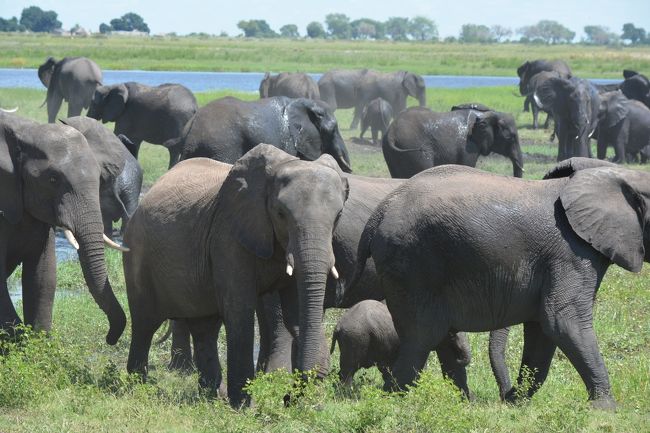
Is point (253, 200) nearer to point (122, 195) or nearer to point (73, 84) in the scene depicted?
point (122, 195)

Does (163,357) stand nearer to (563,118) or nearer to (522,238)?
(522,238)

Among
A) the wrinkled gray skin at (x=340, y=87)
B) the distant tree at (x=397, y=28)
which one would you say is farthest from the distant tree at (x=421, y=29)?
the wrinkled gray skin at (x=340, y=87)

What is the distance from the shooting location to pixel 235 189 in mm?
8055

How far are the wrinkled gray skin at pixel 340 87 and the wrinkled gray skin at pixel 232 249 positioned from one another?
28.3 m

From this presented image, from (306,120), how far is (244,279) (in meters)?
7.08

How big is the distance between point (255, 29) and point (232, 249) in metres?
160

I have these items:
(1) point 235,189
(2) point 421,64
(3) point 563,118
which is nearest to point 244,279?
(1) point 235,189

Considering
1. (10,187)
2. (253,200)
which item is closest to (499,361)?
(253,200)

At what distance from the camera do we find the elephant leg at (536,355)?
824 cm

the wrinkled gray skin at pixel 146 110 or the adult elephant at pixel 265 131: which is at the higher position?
the adult elephant at pixel 265 131

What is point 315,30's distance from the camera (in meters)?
175

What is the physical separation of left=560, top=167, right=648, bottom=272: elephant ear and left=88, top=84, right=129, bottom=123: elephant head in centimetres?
1409

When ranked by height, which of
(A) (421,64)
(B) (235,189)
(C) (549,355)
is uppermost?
(B) (235,189)

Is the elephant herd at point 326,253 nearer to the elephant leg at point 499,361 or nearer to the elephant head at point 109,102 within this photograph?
the elephant leg at point 499,361
